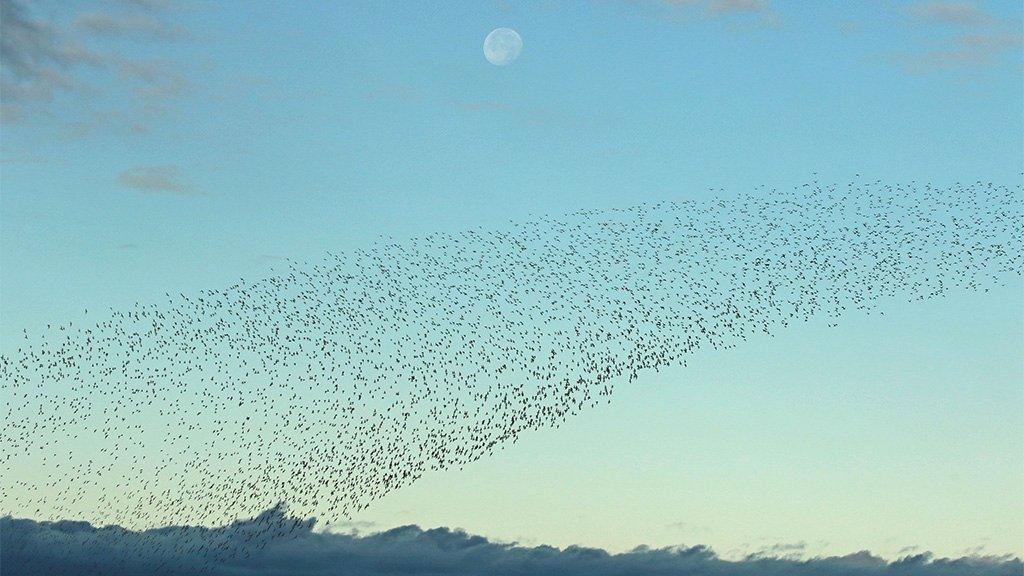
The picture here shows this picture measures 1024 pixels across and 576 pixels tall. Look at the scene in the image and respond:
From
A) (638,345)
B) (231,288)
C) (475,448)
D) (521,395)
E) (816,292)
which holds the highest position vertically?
(231,288)

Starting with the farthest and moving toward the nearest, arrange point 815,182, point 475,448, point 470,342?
point 475,448, point 470,342, point 815,182

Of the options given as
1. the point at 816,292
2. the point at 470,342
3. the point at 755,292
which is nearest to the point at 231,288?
the point at 470,342

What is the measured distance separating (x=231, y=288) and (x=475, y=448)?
1446 inches

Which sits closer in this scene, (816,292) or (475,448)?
(816,292)

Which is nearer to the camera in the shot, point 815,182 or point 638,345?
point 815,182

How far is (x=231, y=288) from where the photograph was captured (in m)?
69.1

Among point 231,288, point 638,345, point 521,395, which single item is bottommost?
Result: point 521,395

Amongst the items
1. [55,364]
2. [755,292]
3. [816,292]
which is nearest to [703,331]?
[755,292]

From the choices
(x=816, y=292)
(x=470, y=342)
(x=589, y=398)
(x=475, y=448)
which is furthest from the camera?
(x=475, y=448)

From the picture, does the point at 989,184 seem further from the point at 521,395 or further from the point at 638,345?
the point at 521,395

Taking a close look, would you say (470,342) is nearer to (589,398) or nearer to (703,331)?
(589,398)

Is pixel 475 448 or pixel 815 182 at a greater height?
pixel 815 182

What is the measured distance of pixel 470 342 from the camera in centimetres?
6125

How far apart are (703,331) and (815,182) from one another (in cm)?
2475
